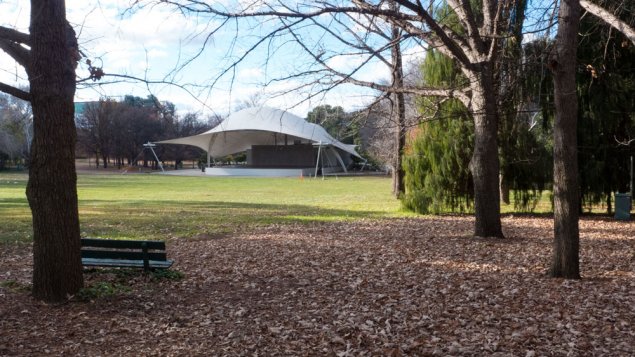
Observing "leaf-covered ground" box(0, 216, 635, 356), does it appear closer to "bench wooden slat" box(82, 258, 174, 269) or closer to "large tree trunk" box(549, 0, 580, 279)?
"bench wooden slat" box(82, 258, 174, 269)

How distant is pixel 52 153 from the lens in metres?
6.26

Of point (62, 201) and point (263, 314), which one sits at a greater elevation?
point (62, 201)

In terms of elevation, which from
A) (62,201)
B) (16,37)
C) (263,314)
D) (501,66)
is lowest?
(263,314)

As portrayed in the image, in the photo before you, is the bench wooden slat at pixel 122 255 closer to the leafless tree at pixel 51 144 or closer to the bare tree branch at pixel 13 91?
the leafless tree at pixel 51 144

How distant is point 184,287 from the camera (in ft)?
24.8

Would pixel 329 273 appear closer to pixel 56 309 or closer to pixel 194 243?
pixel 56 309

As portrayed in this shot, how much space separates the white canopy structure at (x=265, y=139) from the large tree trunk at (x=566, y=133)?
61.4 metres

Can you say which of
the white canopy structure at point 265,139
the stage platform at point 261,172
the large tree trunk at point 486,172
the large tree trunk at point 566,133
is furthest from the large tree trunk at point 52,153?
the stage platform at point 261,172

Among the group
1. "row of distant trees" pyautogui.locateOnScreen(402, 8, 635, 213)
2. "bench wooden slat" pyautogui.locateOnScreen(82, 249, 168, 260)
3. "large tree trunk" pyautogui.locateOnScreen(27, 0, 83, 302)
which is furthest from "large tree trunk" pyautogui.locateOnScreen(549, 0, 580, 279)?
"row of distant trees" pyautogui.locateOnScreen(402, 8, 635, 213)

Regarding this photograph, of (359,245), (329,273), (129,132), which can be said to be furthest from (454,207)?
(129,132)

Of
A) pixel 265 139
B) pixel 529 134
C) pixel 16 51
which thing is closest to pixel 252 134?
pixel 265 139

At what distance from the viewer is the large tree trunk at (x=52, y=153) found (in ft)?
20.5

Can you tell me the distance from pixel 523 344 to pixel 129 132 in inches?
3499

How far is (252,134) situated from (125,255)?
252 ft
